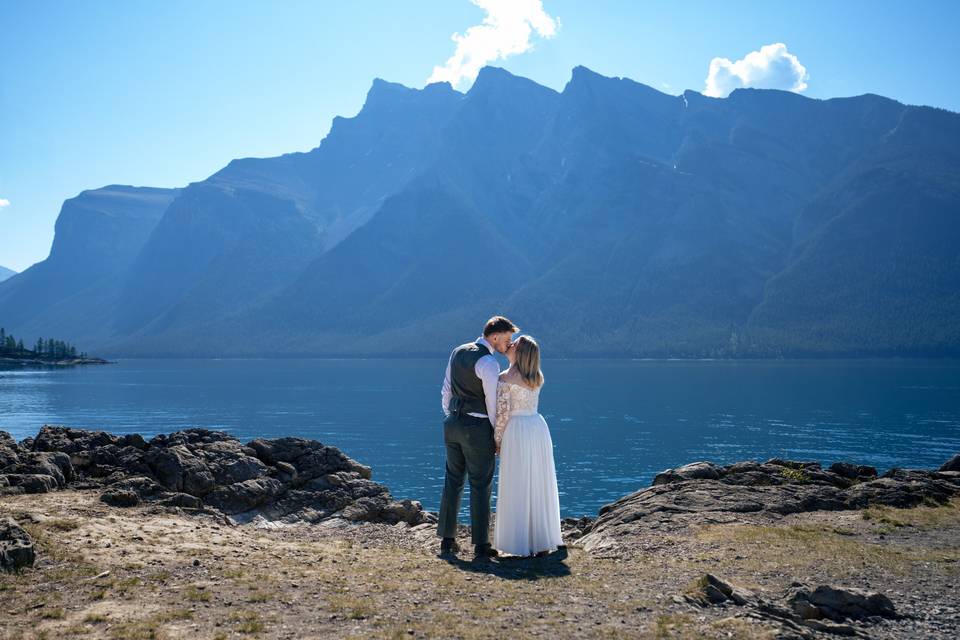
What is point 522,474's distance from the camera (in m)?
12.1

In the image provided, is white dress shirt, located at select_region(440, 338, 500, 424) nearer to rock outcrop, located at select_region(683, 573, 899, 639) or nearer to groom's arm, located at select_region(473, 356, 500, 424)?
groom's arm, located at select_region(473, 356, 500, 424)

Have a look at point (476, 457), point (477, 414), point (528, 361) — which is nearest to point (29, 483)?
point (476, 457)

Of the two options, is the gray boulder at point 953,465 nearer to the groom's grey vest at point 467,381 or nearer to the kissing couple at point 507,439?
the kissing couple at point 507,439

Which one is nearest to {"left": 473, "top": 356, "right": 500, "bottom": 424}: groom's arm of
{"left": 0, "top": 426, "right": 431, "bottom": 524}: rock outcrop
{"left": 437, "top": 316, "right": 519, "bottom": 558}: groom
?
{"left": 437, "top": 316, "right": 519, "bottom": 558}: groom

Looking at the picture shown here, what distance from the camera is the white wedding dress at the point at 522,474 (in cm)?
1210

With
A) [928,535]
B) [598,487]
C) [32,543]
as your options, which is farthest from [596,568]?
[598,487]

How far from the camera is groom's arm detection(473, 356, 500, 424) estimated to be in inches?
463

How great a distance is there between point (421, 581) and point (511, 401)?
10.2ft

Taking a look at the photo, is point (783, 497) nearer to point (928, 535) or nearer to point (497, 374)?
point (928, 535)

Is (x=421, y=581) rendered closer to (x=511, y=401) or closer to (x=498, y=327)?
(x=511, y=401)

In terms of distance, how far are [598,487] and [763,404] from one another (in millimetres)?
53873

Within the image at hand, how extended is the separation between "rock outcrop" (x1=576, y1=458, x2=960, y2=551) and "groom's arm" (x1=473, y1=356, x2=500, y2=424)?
3665 millimetres

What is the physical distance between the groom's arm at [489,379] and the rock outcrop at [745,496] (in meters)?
3.67

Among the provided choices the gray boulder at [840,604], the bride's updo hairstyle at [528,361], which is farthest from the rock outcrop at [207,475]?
the gray boulder at [840,604]
